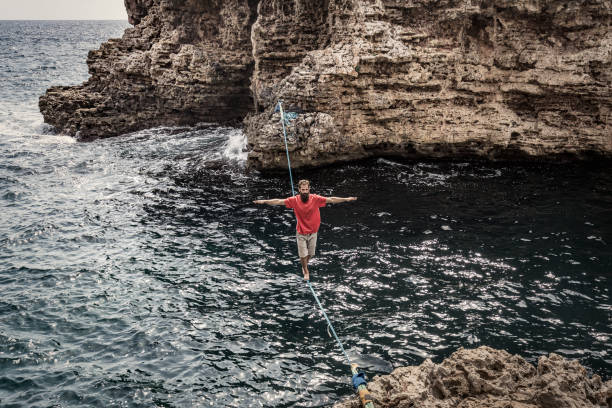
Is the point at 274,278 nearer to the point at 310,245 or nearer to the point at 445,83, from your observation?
the point at 310,245

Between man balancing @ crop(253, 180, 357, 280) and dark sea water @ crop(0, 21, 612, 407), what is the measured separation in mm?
1664

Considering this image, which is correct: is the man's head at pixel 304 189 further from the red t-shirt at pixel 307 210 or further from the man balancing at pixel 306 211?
the red t-shirt at pixel 307 210

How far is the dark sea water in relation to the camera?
11.2 meters

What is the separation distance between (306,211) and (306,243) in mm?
1389

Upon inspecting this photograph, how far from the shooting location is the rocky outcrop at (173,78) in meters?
31.7

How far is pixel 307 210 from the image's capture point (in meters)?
12.6

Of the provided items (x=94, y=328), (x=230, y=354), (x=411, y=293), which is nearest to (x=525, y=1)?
(x=411, y=293)

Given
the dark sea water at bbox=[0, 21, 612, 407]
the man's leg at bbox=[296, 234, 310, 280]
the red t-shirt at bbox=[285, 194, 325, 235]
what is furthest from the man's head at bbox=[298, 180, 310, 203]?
the dark sea water at bbox=[0, 21, 612, 407]

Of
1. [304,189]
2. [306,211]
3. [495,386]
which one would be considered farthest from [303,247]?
[495,386]

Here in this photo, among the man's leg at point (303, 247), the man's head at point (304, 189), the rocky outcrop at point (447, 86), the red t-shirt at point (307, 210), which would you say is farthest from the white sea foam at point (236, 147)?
the man's head at point (304, 189)

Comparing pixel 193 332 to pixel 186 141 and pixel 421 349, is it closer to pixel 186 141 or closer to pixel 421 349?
pixel 421 349

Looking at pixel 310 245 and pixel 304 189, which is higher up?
pixel 304 189

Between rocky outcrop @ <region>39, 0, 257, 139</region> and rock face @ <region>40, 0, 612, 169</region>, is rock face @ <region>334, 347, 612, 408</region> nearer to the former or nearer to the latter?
rock face @ <region>40, 0, 612, 169</region>

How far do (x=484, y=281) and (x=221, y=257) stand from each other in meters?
8.80
